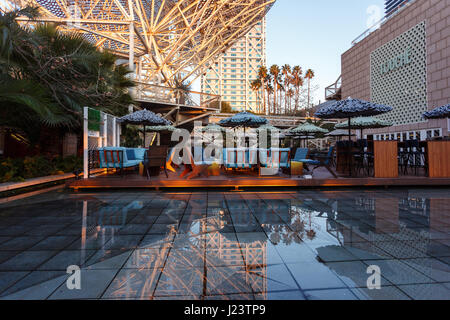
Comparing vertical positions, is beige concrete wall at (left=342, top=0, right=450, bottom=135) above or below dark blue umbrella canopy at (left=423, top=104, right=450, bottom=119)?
above

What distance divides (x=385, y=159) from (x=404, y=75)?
1414cm

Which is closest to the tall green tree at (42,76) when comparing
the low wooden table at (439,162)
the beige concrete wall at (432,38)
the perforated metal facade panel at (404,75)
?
the low wooden table at (439,162)

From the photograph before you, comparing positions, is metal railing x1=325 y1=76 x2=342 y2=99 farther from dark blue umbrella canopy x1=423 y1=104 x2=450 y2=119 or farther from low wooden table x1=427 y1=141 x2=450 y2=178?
low wooden table x1=427 y1=141 x2=450 y2=178

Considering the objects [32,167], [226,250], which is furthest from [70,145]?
[226,250]

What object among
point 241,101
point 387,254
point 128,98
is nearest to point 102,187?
point 128,98

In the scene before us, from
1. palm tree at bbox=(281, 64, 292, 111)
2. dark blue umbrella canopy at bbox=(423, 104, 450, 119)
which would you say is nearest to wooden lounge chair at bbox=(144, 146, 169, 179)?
dark blue umbrella canopy at bbox=(423, 104, 450, 119)

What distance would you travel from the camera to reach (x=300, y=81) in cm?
3997

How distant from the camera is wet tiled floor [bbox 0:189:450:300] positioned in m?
1.90

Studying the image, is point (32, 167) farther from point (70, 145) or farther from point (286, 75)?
point (286, 75)

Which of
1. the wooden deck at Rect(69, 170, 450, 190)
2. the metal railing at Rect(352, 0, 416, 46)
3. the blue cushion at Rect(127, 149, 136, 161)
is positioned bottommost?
the wooden deck at Rect(69, 170, 450, 190)

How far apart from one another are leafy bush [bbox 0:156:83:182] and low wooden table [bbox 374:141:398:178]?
373 inches

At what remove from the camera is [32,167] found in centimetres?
694

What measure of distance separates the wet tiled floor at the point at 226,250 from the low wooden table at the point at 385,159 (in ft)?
7.22

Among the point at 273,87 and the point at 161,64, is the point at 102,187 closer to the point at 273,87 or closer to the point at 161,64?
the point at 161,64
